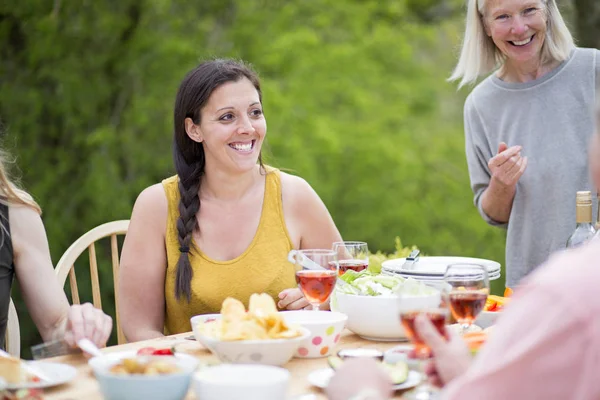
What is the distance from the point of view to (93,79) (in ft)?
19.5

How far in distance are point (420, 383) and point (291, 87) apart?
15.7 feet

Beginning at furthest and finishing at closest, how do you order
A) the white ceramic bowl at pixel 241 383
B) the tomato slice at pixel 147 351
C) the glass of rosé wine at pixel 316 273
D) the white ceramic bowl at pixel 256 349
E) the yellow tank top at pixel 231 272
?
1. the yellow tank top at pixel 231 272
2. the glass of rosé wine at pixel 316 273
3. the tomato slice at pixel 147 351
4. the white ceramic bowl at pixel 256 349
5. the white ceramic bowl at pixel 241 383

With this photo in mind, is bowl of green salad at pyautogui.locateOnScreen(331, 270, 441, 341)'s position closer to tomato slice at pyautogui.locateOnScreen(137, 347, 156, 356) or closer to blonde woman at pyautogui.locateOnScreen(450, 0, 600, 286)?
tomato slice at pyautogui.locateOnScreen(137, 347, 156, 356)

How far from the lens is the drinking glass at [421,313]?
1.49m

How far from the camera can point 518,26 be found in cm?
290

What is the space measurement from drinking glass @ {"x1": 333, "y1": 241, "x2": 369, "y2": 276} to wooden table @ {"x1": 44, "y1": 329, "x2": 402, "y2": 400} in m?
0.19

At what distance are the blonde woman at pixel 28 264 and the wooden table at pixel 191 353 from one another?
12.3 inches

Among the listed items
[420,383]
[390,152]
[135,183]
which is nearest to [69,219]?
[135,183]

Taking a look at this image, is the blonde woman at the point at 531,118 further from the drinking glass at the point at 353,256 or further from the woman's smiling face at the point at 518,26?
the drinking glass at the point at 353,256

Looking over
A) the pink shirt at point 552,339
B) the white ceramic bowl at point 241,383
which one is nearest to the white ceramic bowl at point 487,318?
the white ceramic bowl at point 241,383

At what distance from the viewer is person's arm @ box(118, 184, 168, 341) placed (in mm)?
2621

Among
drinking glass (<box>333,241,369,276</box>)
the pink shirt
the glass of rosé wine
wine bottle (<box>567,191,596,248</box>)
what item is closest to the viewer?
the pink shirt

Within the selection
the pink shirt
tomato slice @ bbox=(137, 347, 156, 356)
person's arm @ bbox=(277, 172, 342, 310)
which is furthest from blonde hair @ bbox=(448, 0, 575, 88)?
the pink shirt

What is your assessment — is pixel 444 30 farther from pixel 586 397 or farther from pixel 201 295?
pixel 586 397
